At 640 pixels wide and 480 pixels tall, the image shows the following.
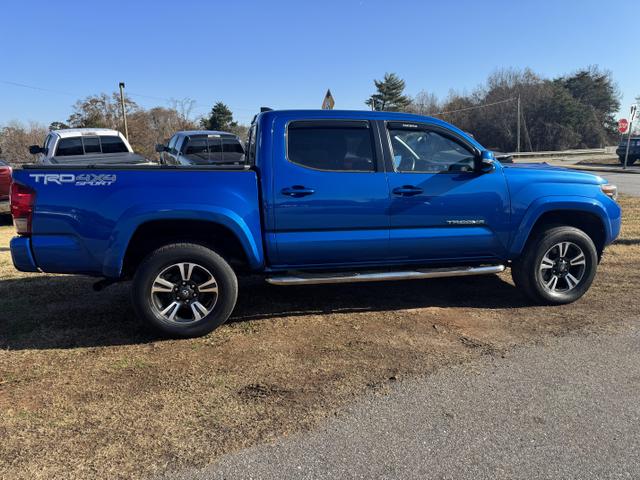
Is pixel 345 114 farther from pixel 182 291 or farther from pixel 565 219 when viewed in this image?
pixel 565 219

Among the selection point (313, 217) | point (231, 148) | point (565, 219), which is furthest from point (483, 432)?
point (231, 148)

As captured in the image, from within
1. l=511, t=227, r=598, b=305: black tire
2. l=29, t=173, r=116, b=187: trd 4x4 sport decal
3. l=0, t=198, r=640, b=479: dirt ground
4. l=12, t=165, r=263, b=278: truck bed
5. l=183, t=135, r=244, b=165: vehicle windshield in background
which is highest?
l=183, t=135, r=244, b=165: vehicle windshield in background

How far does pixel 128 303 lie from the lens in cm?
535

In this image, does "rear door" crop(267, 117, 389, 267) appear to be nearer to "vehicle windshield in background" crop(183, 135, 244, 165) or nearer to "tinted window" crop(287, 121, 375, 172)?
"tinted window" crop(287, 121, 375, 172)

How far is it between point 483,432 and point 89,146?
38.3 feet

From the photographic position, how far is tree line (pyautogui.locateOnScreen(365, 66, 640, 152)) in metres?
61.1

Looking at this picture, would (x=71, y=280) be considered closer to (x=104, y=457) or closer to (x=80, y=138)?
(x=104, y=457)

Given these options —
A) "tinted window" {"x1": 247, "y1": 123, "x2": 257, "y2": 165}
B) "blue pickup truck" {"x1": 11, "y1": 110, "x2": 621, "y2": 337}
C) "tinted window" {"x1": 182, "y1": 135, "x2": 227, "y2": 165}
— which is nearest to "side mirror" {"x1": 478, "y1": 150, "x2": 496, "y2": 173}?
"blue pickup truck" {"x1": 11, "y1": 110, "x2": 621, "y2": 337}

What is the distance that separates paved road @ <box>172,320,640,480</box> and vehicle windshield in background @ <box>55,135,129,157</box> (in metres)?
10.9

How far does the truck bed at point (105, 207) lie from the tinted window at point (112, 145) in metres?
8.82

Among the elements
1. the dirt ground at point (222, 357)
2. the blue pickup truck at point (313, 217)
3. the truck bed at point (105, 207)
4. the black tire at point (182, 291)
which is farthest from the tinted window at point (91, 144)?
the black tire at point (182, 291)

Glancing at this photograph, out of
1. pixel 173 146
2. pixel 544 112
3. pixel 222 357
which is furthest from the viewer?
pixel 544 112

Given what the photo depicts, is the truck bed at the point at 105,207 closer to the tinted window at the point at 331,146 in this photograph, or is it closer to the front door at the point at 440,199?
the tinted window at the point at 331,146

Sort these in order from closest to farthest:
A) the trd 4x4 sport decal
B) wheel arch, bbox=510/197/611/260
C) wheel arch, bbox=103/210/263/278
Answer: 1. the trd 4x4 sport decal
2. wheel arch, bbox=103/210/263/278
3. wheel arch, bbox=510/197/611/260
